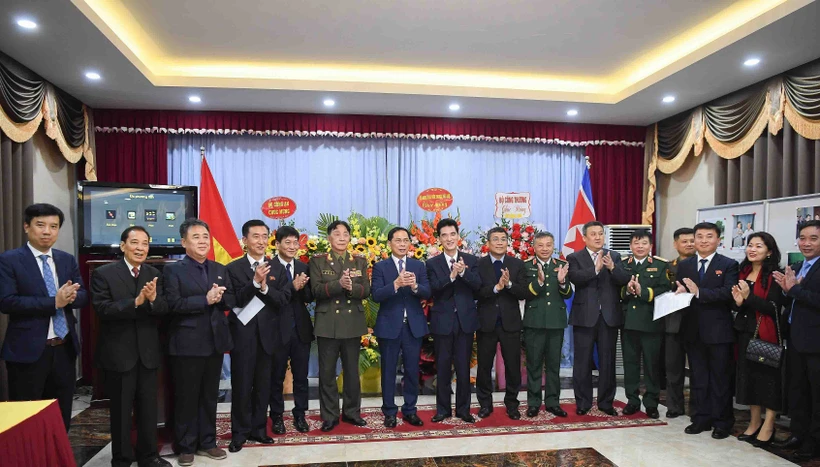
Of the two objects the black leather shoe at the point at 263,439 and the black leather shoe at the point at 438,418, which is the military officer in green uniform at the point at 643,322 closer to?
the black leather shoe at the point at 438,418

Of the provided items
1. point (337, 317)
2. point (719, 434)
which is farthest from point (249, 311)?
point (719, 434)

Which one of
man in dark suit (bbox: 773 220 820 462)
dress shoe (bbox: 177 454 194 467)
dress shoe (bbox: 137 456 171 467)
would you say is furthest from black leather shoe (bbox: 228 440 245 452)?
man in dark suit (bbox: 773 220 820 462)

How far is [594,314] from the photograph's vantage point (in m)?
4.23

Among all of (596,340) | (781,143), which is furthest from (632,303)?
(781,143)

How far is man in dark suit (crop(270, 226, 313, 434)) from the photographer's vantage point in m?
3.83

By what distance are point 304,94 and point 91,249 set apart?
2.51 meters

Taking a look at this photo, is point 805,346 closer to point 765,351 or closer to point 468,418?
point 765,351

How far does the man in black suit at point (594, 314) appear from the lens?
4219 millimetres

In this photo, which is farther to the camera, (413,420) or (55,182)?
(55,182)

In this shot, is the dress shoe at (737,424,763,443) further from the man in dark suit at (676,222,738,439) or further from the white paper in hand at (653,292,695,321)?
the white paper in hand at (653,292,695,321)

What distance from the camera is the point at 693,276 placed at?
13.2ft

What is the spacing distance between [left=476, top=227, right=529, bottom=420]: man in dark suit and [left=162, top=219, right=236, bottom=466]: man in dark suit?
1921 mm

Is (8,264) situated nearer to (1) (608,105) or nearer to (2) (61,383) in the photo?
(2) (61,383)

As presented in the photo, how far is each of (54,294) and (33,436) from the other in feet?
4.66
